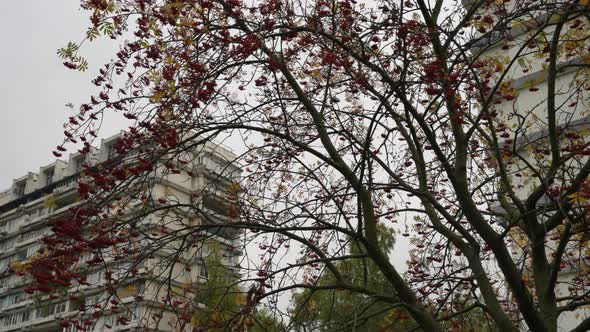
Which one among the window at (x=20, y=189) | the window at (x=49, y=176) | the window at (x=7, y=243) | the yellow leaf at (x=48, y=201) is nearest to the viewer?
the yellow leaf at (x=48, y=201)

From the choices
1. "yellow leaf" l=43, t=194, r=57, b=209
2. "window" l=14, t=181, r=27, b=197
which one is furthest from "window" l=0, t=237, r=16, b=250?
"yellow leaf" l=43, t=194, r=57, b=209

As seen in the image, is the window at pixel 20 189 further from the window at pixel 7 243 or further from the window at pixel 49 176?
the window at pixel 7 243

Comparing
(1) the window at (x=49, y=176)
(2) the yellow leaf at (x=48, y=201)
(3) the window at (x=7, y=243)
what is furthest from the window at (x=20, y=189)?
(2) the yellow leaf at (x=48, y=201)

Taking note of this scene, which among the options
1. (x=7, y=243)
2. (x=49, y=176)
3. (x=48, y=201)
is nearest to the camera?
(x=48, y=201)

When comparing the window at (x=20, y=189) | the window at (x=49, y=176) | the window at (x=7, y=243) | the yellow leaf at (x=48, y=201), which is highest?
the window at (x=20, y=189)

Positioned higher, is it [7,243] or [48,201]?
[7,243]

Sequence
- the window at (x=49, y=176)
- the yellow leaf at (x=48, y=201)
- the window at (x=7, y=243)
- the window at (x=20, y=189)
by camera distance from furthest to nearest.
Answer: the window at (x=20, y=189)
the window at (x=49, y=176)
the window at (x=7, y=243)
the yellow leaf at (x=48, y=201)

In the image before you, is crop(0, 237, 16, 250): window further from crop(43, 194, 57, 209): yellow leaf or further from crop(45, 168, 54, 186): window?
crop(43, 194, 57, 209): yellow leaf

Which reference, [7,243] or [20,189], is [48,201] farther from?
[20,189]

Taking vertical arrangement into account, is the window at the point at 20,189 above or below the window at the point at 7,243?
above

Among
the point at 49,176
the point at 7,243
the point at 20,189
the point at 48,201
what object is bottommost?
the point at 48,201

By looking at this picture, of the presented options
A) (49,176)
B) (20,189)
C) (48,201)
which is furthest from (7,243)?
(48,201)

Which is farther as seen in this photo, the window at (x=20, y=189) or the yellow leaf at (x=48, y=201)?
the window at (x=20, y=189)

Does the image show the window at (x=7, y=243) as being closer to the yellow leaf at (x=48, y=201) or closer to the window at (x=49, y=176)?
the window at (x=49, y=176)
